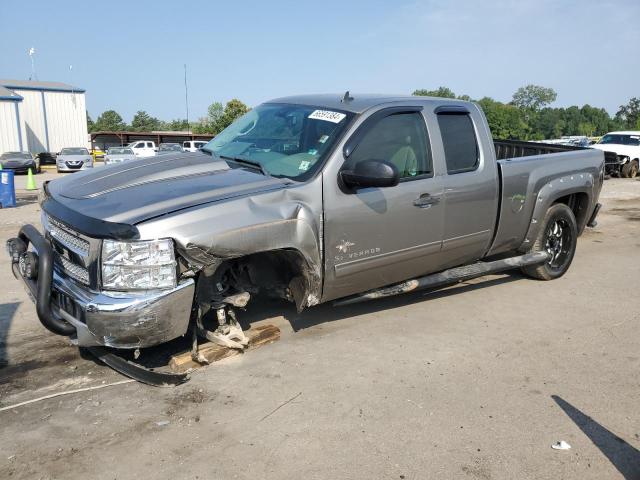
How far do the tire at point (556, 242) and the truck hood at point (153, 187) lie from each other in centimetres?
346

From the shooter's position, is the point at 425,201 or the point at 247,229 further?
the point at 425,201

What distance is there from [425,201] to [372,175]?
0.82 metres

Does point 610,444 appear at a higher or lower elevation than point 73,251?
lower

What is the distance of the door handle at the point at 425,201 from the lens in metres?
4.39

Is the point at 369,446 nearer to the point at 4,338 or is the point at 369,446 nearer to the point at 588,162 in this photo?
the point at 4,338

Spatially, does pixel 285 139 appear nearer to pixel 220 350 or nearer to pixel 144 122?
pixel 220 350

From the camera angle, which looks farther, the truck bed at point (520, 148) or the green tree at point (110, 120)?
the green tree at point (110, 120)

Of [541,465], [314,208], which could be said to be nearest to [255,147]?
[314,208]

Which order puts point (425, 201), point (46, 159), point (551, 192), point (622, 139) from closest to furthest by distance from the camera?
point (425, 201), point (551, 192), point (622, 139), point (46, 159)

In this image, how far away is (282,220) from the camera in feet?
11.8

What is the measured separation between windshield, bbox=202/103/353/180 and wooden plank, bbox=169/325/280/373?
1.28 metres

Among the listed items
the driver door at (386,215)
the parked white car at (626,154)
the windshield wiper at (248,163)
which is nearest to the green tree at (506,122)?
the parked white car at (626,154)

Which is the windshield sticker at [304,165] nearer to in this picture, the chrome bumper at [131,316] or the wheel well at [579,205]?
the chrome bumper at [131,316]

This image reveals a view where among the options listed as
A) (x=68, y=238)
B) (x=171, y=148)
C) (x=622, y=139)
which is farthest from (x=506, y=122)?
(x=68, y=238)
